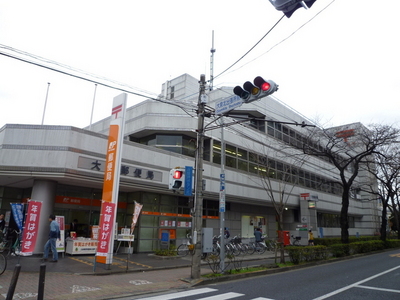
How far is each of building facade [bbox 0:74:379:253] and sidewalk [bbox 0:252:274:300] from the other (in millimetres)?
2555

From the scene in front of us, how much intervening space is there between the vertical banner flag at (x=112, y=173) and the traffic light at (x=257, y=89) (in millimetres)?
6222

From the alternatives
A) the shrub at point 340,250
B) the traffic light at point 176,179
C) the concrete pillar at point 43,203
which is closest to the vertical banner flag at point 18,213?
the concrete pillar at point 43,203

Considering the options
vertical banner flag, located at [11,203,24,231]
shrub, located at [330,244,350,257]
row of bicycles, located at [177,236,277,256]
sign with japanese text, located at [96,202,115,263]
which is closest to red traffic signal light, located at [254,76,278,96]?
sign with japanese text, located at [96,202,115,263]

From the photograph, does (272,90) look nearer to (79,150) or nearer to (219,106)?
(219,106)

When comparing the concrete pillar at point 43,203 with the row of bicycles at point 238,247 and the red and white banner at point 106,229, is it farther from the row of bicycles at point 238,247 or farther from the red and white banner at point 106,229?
the row of bicycles at point 238,247

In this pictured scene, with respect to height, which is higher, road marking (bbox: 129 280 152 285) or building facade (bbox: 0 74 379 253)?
building facade (bbox: 0 74 379 253)

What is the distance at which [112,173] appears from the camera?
12.2 metres

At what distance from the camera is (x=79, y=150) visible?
13539 mm

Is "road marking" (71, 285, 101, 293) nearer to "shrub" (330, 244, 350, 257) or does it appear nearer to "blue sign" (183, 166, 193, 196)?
"blue sign" (183, 166, 193, 196)

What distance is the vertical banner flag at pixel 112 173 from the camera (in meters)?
11.1

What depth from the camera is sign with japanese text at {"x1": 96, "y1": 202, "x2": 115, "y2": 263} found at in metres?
11.1

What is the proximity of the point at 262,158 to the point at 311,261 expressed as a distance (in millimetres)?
10370

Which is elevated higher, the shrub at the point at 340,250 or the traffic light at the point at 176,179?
the traffic light at the point at 176,179

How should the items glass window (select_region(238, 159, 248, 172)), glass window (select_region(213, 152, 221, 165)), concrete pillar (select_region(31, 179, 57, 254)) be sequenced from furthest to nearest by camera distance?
glass window (select_region(238, 159, 248, 172)) → glass window (select_region(213, 152, 221, 165)) → concrete pillar (select_region(31, 179, 57, 254))
